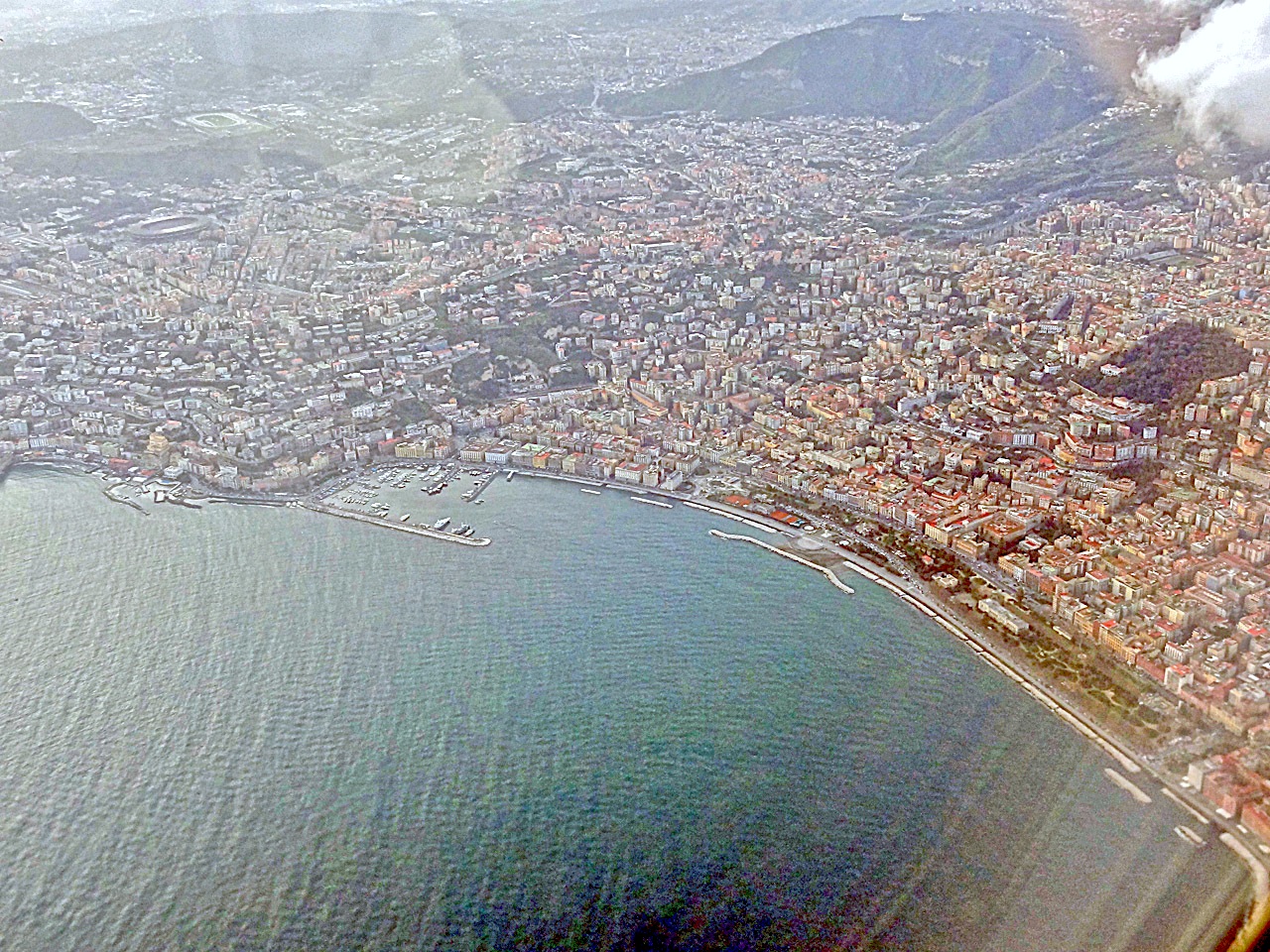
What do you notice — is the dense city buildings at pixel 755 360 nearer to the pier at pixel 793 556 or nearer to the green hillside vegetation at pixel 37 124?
the pier at pixel 793 556

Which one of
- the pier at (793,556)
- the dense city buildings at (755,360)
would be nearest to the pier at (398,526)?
the dense city buildings at (755,360)

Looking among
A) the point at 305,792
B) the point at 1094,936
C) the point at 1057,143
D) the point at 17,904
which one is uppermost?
the point at 1057,143

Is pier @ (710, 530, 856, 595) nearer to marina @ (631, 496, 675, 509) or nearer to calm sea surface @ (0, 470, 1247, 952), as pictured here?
calm sea surface @ (0, 470, 1247, 952)

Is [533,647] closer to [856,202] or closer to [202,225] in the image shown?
[202,225]

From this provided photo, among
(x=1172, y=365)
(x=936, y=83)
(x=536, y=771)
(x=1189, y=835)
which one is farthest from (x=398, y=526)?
(x=936, y=83)

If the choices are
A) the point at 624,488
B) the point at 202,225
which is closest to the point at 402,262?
the point at 202,225

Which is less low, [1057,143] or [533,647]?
[1057,143]

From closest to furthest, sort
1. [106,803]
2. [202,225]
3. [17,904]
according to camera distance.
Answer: [17,904] < [106,803] < [202,225]

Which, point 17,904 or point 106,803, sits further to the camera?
point 106,803
